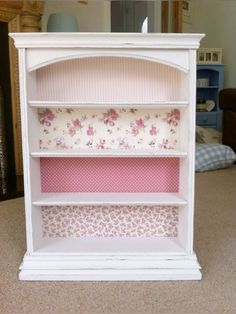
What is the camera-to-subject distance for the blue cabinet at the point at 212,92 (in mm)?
4875

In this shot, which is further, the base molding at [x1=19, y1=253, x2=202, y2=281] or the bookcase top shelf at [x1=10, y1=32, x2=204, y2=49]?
the base molding at [x1=19, y1=253, x2=202, y2=281]

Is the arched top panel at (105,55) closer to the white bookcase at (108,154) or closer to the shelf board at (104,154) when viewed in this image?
the white bookcase at (108,154)

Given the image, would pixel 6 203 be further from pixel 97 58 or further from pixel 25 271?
pixel 97 58

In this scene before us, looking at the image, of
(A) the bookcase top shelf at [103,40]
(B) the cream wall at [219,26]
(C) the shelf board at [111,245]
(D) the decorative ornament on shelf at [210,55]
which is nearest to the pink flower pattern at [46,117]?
(A) the bookcase top shelf at [103,40]

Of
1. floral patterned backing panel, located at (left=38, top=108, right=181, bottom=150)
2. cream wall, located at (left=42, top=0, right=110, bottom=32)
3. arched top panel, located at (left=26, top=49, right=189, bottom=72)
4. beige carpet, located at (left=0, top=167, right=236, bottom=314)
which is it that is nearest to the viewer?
beige carpet, located at (left=0, top=167, right=236, bottom=314)

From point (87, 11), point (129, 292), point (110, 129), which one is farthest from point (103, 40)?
point (87, 11)

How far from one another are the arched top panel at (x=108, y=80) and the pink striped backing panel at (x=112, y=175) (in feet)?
0.96

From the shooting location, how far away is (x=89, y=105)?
1.53 meters

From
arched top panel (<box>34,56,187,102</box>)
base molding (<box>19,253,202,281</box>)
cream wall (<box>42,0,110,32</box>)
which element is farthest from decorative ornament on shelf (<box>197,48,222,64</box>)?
base molding (<box>19,253,202,281</box>)

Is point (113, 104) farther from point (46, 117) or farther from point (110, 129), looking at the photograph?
point (46, 117)

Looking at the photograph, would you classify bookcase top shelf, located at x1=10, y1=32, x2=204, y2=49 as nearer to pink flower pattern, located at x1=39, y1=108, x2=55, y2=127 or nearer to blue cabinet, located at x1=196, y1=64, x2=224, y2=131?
pink flower pattern, located at x1=39, y1=108, x2=55, y2=127

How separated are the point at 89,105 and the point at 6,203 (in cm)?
142

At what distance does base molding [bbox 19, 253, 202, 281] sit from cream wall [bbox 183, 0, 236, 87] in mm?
3791

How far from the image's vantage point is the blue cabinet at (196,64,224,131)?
16.0ft
